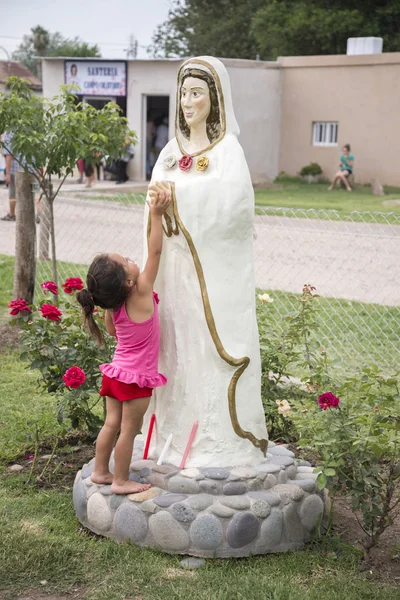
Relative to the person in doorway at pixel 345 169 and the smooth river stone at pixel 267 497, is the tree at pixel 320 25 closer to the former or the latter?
the person in doorway at pixel 345 169

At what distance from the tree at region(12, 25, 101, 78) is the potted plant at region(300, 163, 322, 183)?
33.6 meters

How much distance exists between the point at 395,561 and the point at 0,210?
1384 centimetres

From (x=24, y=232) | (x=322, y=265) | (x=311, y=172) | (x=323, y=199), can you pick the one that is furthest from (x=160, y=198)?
(x=311, y=172)

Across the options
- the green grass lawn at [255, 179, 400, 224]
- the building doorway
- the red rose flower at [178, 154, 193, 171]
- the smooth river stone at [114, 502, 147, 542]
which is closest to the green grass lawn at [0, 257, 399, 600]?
the smooth river stone at [114, 502, 147, 542]

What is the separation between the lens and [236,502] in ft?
12.4

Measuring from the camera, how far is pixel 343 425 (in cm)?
368

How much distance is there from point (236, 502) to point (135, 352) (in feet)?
2.60

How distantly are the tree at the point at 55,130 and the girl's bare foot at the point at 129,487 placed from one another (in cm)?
349

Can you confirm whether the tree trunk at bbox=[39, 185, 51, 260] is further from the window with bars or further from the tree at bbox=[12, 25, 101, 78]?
the tree at bbox=[12, 25, 101, 78]

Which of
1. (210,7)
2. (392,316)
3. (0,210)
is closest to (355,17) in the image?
(210,7)

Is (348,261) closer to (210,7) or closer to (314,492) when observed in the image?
(314,492)

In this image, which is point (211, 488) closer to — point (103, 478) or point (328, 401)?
point (103, 478)

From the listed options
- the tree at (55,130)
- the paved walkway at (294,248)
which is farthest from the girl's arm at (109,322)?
the paved walkway at (294,248)

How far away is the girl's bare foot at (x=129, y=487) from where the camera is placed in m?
3.92
